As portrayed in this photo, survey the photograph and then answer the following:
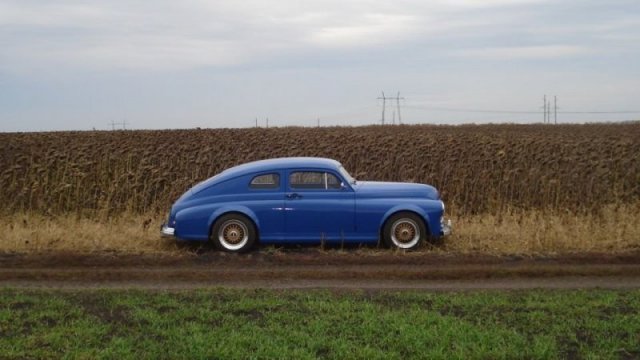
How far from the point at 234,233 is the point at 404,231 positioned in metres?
2.82

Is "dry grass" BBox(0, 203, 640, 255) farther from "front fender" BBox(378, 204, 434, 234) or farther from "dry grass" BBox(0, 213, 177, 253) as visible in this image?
"front fender" BBox(378, 204, 434, 234)

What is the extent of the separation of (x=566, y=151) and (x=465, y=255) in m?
10.5

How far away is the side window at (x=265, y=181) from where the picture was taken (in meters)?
12.9

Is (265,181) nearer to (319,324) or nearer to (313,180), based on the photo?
(313,180)

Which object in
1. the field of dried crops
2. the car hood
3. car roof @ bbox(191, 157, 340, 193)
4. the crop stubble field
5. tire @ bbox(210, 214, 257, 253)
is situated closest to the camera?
tire @ bbox(210, 214, 257, 253)

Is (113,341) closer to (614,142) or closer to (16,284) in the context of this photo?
(16,284)

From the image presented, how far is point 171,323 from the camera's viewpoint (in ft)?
24.1

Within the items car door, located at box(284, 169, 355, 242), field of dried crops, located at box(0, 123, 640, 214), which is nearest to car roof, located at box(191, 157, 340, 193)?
car door, located at box(284, 169, 355, 242)

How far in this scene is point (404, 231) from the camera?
12648mm

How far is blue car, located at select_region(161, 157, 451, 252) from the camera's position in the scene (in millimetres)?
12680

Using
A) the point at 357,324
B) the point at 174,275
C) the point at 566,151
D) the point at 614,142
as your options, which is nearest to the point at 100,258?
the point at 174,275

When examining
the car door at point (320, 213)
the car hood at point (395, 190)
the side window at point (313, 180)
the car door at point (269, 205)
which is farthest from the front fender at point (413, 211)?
the car door at point (269, 205)

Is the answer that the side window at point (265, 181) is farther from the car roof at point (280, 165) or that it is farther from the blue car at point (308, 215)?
the car roof at point (280, 165)

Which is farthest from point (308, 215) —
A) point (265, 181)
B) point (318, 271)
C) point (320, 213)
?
point (318, 271)
